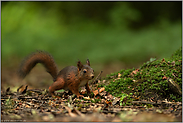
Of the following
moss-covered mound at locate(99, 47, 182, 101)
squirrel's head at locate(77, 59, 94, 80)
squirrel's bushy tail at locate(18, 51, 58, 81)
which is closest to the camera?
squirrel's head at locate(77, 59, 94, 80)

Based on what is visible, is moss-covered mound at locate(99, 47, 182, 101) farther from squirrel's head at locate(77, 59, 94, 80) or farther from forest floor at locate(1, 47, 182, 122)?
squirrel's head at locate(77, 59, 94, 80)

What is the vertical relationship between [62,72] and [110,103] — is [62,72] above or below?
above

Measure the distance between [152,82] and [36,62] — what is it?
8.23ft

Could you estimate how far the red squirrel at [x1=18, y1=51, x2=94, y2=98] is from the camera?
4.34 meters

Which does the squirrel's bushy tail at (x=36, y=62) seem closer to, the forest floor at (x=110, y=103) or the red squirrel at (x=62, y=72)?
the red squirrel at (x=62, y=72)

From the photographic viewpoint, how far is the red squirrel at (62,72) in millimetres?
4340

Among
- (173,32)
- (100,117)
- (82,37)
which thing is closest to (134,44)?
(173,32)

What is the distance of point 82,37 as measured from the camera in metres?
11.6

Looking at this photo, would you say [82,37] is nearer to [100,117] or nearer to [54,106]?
[54,106]

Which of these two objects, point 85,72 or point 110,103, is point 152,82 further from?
point 85,72

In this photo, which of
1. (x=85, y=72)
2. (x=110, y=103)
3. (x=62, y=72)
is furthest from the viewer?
(x=62, y=72)

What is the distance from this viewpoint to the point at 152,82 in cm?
475

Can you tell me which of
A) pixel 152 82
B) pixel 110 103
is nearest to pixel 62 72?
pixel 110 103

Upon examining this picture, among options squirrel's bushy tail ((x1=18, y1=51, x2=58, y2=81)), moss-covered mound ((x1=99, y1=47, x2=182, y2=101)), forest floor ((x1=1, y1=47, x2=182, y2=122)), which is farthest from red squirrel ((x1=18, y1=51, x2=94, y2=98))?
moss-covered mound ((x1=99, y1=47, x2=182, y2=101))
